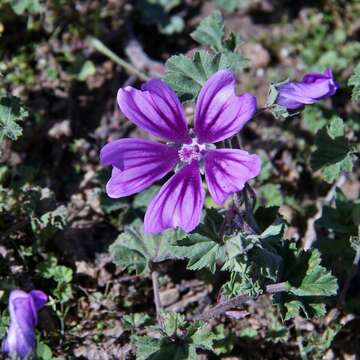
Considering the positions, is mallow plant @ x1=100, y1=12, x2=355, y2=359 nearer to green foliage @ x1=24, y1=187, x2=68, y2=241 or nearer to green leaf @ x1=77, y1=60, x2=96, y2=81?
green foliage @ x1=24, y1=187, x2=68, y2=241

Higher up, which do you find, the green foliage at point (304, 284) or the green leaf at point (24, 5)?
the green leaf at point (24, 5)

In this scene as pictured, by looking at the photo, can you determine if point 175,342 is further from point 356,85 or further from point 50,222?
point 356,85

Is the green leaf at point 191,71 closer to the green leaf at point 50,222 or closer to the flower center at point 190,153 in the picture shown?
the flower center at point 190,153

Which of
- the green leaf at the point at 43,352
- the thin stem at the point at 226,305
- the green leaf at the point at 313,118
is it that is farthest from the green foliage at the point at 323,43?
the green leaf at the point at 43,352

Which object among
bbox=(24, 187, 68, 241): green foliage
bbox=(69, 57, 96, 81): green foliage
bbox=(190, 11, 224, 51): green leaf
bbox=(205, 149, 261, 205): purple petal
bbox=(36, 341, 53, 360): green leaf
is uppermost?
bbox=(190, 11, 224, 51): green leaf

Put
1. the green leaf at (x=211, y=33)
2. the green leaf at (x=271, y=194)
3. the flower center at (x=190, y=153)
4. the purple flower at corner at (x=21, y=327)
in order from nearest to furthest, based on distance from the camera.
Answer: the purple flower at corner at (x=21, y=327)
the flower center at (x=190, y=153)
the green leaf at (x=211, y=33)
the green leaf at (x=271, y=194)

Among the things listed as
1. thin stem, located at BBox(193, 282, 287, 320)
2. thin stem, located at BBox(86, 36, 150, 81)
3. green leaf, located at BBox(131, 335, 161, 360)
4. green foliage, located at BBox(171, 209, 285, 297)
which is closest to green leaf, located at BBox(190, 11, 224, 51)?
thin stem, located at BBox(86, 36, 150, 81)

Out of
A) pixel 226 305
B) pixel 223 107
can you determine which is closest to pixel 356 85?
pixel 223 107
